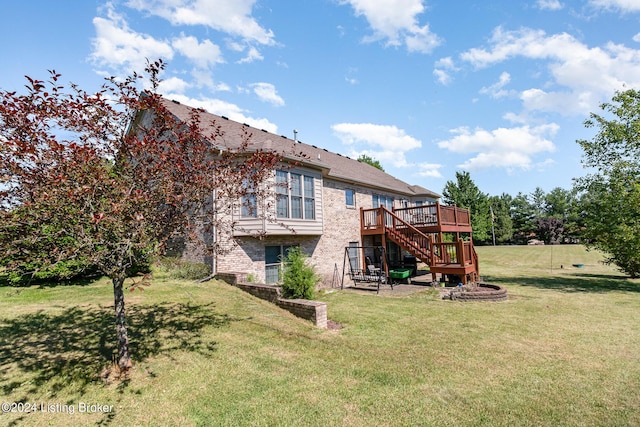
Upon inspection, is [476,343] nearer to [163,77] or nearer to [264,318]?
[264,318]

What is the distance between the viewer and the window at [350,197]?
54.7 ft

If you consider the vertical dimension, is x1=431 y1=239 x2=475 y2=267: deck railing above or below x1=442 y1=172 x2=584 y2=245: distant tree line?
below

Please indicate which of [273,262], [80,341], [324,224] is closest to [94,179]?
[80,341]

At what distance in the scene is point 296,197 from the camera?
41.3ft

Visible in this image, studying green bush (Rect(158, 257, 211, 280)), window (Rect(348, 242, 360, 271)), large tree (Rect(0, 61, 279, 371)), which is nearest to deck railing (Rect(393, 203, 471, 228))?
window (Rect(348, 242, 360, 271))

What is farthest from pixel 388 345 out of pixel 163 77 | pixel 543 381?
pixel 163 77

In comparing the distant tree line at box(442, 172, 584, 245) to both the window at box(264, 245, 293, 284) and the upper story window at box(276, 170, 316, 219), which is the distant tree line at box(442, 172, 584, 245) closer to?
the upper story window at box(276, 170, 316, 219)

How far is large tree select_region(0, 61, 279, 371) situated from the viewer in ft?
11.8

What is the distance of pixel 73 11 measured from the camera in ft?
24.2

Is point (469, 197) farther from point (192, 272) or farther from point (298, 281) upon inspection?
point (192, 272)

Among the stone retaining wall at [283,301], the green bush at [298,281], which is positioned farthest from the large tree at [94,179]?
the green bush at [298,281]

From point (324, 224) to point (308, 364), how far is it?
31.2 ft

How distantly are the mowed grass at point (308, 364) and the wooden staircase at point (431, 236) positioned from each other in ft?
14.1

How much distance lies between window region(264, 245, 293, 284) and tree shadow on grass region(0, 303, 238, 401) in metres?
4.10
